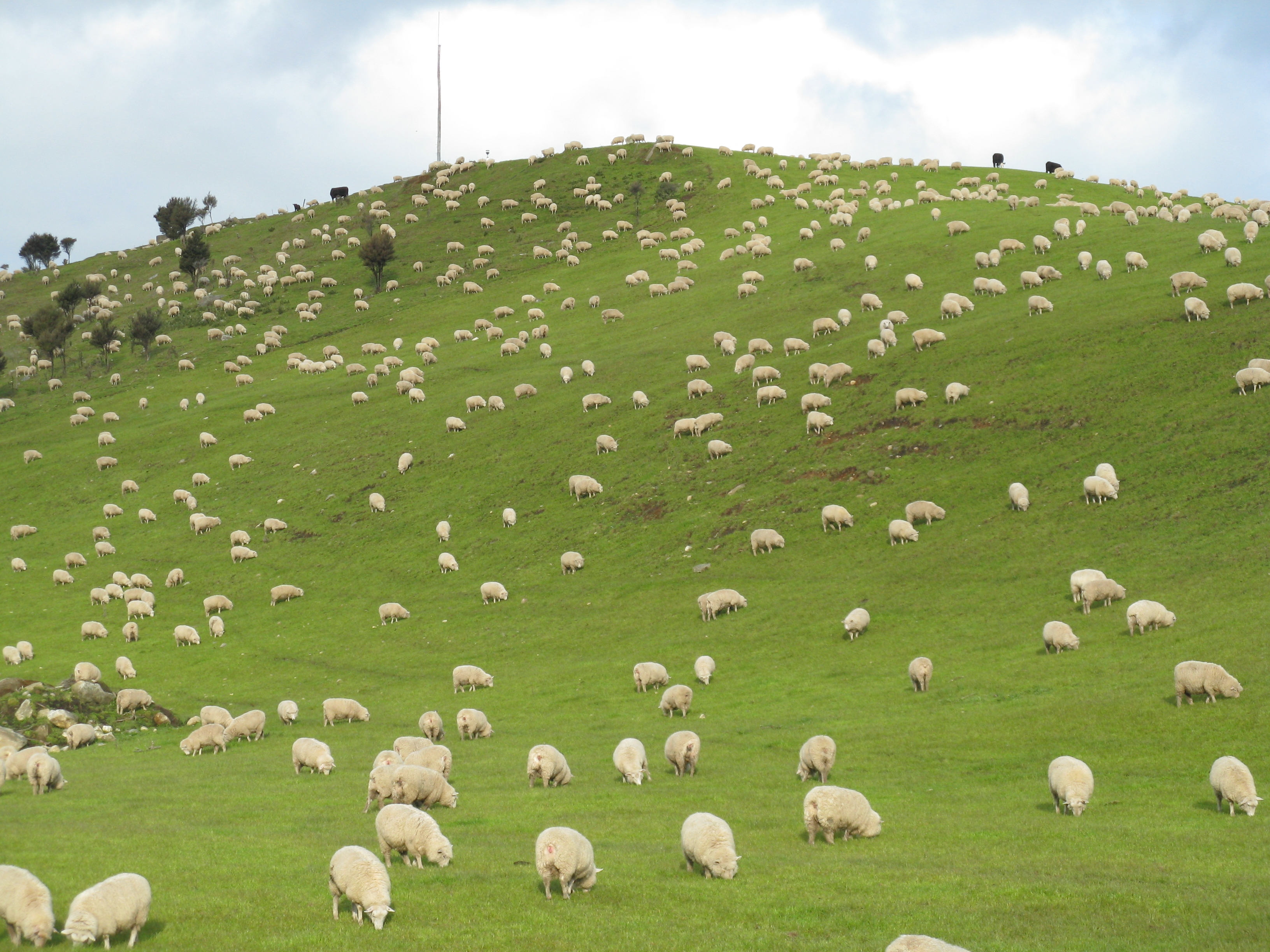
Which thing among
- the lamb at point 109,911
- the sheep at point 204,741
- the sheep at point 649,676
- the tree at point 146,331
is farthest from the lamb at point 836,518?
the tree at point 146,331

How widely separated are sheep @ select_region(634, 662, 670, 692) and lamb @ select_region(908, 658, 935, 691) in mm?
7922

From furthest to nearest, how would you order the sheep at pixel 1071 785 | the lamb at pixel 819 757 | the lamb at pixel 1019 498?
the lamb at pixel 1019 498 → the lamb at pixel 819 757 → the sheep at pixel 1071 785

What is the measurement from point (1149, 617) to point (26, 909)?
88.0 feet

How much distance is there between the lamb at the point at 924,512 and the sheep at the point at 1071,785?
22.7 metres

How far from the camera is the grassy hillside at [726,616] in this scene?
46.7ft

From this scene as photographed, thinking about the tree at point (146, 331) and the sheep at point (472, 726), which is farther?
the tree at point (146, 331)

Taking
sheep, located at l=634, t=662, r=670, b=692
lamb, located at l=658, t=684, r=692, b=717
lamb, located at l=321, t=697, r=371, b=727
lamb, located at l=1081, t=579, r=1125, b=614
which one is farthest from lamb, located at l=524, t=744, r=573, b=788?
lamb, located at l=1081, t=579, r=1125, b=614

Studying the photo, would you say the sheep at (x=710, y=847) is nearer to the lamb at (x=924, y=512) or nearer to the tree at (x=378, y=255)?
the lamb at (x=924, y=512)

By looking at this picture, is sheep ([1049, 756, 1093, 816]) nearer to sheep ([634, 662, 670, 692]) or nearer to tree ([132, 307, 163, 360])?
sheep ([634, 662, 670, 692])

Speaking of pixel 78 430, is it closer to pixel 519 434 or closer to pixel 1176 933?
pixel 519 434

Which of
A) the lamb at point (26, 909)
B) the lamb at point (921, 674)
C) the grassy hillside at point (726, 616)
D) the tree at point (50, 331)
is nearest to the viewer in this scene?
the lamb at point (26, 909)

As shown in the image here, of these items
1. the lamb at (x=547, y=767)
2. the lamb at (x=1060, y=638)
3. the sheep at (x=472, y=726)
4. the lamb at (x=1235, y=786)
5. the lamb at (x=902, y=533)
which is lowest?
the lamb at (x=1235, y=786)

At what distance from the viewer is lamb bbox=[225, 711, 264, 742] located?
31.0 meters

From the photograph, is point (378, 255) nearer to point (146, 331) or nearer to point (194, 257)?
point (146, 331)
